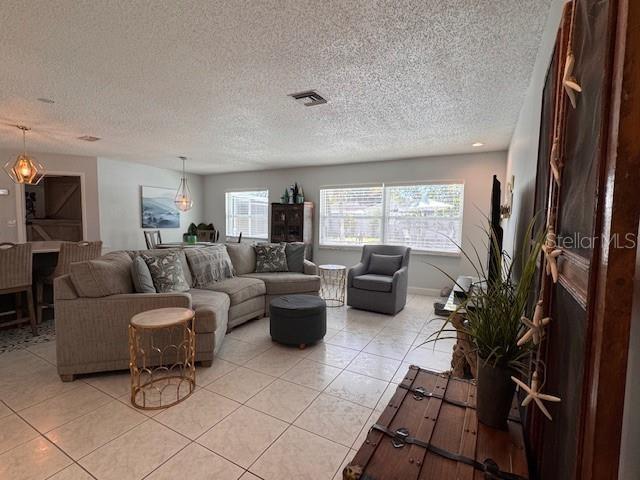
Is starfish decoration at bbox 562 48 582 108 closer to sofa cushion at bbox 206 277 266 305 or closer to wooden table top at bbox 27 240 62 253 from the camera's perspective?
sofa cushion at bbox 206 277 266 305

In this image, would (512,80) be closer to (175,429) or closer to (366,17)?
(366,17)

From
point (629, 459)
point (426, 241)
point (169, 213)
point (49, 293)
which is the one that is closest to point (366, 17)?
point (629, 459)

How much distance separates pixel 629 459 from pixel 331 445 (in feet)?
5.27

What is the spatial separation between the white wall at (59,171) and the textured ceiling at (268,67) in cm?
137

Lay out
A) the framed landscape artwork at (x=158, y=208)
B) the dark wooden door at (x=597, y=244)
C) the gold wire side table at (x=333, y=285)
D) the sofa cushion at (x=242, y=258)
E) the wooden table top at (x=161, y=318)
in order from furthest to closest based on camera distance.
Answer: the framed landscape artwork at (x=158, y=208), the gold wire side table at (x=333, y=285), the sofa cushion at (x=242, y=258), the wooden table top at (x=161, y=318), the dark wooden door at (x=597, y=244)

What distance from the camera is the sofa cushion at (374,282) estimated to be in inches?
160

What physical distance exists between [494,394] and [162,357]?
249 centimetres

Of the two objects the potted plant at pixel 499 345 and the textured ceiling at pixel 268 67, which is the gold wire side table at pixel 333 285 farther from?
the potted plant at pixel 499 345

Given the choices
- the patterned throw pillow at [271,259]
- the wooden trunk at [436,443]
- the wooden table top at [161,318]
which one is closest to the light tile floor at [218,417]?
the wooden table top at [161,318]

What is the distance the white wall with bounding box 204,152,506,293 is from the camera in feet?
16.1

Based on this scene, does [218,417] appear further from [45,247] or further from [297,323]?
[45,247]

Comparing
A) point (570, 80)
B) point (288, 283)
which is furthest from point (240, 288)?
point (570, 80)

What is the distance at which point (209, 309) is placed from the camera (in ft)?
8.73

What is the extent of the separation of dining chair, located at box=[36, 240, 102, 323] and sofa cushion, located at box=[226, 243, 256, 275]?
159cm
